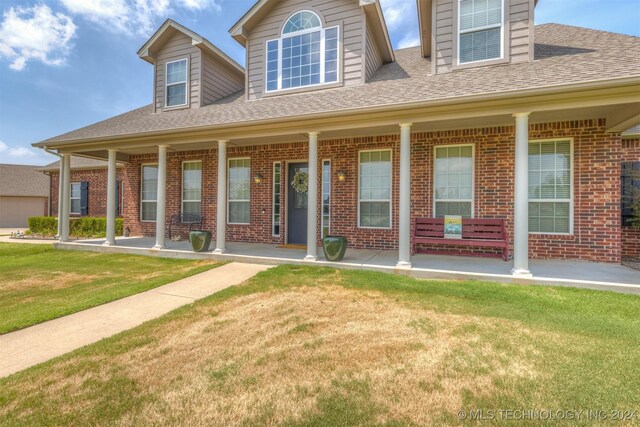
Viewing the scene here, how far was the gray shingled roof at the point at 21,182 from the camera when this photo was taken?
1989cm

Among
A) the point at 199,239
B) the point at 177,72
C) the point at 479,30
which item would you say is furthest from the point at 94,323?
the point at 479,30

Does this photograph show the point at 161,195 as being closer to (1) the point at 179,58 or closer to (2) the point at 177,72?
(2) the point at 177,72

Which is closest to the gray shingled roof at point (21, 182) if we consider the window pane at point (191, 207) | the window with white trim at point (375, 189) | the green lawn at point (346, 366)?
the window pane at point (191, 207)

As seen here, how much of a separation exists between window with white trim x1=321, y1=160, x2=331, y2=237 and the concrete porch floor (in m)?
0.96

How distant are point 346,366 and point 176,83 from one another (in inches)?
381

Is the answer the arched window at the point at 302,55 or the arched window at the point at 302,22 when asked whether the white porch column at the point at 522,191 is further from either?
the arched window at the point at 302,22

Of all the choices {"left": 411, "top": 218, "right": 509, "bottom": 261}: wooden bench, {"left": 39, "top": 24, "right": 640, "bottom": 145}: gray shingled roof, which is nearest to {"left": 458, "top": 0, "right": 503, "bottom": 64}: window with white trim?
{"left": 39, "top": 24, "right": 640, "bottom": 145}: gray shingled roof

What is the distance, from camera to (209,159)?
29.8ft

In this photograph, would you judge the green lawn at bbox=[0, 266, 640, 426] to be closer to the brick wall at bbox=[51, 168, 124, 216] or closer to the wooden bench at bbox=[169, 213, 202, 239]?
the wooden bench at bbox=[169, 213, 202, 239]

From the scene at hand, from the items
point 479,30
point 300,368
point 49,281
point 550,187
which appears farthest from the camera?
point 479,30

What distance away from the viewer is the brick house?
5168 mm

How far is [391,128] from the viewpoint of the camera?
651 centimetres

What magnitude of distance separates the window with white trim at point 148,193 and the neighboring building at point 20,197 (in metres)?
15.9

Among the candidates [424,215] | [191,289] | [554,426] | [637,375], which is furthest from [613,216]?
[191,289]
